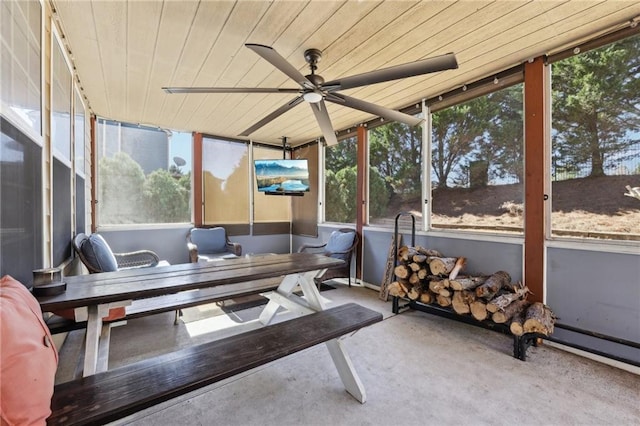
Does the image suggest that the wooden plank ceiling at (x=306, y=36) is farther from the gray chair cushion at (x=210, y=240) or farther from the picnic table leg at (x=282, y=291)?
the gray chair cushion at (x=210, y=240)

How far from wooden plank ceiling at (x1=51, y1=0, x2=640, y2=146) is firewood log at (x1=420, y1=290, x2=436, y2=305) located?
2.25 metres

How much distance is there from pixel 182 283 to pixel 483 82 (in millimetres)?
3334

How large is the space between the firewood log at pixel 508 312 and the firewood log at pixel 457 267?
48cm

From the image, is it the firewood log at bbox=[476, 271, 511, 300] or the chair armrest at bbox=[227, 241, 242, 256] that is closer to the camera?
the firewood log at bbox=[476, 271, 511, 300]

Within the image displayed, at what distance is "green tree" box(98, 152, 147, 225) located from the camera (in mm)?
4180

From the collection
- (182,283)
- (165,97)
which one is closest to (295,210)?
(165,97)

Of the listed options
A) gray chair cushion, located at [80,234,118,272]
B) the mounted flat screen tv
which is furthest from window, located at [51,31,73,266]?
the mounted flat screen tv

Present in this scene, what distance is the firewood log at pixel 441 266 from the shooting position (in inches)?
110

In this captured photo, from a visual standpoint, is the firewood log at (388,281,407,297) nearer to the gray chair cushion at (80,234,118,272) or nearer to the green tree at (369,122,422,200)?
the green tree at (369,122,422,200)

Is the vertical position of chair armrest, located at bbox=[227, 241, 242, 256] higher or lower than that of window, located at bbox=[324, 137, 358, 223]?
lower

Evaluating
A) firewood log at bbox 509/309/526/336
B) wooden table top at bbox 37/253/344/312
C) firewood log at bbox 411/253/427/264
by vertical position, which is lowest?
firewood log at bbox 509/309/526/336

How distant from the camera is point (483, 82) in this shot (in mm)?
2891

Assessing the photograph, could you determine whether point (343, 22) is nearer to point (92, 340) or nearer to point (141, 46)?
point (141, 46)

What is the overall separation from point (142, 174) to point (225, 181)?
1337 mm
